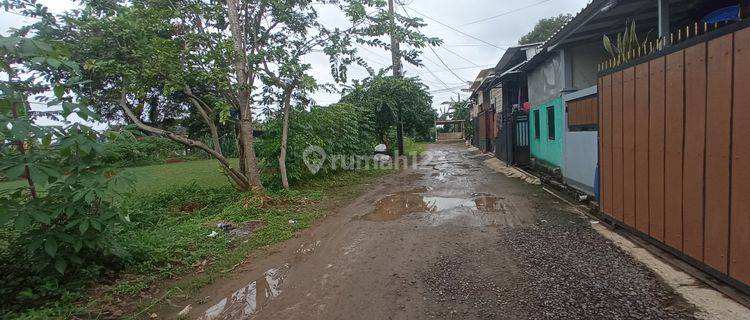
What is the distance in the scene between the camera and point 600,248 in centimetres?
427

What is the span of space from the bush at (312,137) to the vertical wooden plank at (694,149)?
312 inches

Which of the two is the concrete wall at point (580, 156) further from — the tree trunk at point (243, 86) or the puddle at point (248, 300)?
the tree trunk at point (243, 86)

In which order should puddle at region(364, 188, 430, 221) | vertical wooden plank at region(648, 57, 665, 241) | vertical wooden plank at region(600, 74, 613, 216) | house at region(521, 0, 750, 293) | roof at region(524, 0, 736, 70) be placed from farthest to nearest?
puddle at region(364, 188, 430, 221)
roof at region(524, 0, 736, 70)
vertical wooden plank at region(600, 74, 613, 216)
vertical wooden plank at region(648, 57, 665, 241)
house at region(521, 0, 750, 293)

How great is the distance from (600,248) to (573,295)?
1.42 metres

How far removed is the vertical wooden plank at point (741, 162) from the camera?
274 cm

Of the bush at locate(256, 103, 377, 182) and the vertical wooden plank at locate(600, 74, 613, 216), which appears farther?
the bush at locate(256, 103, 377, 182)

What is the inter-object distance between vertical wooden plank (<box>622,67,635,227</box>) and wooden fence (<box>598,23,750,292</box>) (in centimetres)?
1

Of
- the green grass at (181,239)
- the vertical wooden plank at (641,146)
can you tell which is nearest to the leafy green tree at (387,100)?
the green grass at (181,239)

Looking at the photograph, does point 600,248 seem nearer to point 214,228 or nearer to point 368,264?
point 368,264

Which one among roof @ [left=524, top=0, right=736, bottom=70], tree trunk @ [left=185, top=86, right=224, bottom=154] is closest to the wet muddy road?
roof @ [left=524, top=0, right=736, bottom=70]

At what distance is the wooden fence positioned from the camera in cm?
284

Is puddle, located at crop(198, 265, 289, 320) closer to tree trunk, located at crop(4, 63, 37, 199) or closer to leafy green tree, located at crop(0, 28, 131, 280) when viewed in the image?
leafy green tree, located at crop(0, 28, 131, 280)

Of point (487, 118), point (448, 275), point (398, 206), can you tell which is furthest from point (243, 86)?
point (487, 118)

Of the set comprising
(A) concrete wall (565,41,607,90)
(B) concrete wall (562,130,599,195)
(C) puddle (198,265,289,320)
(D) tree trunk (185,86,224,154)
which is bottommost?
(C) puddle (198,265,289,320)
